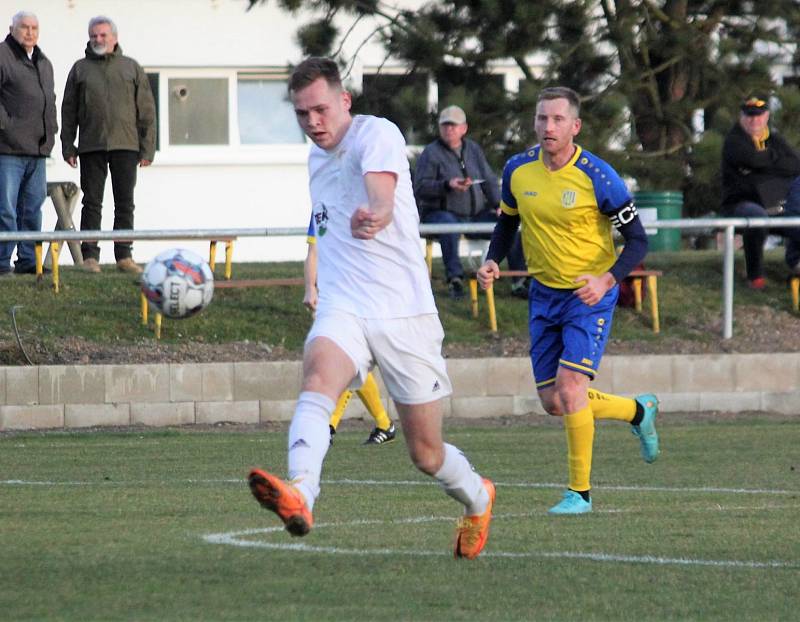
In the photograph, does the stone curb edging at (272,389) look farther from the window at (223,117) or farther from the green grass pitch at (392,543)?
the window at (223,117)

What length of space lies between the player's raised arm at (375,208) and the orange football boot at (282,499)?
1.01 metres

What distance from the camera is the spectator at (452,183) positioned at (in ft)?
57.1

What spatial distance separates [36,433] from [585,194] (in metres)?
7.03

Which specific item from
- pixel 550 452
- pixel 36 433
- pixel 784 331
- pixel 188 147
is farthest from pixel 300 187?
pixel 550 452

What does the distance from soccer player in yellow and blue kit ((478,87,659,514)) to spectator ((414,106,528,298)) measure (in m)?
7.84

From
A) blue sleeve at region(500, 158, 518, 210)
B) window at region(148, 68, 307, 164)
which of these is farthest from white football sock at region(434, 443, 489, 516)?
window at region(148, 68, 307, 164)

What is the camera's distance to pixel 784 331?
17.9 m

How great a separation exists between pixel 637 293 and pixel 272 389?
4452mm

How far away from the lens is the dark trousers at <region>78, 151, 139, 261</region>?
1733 centimetres

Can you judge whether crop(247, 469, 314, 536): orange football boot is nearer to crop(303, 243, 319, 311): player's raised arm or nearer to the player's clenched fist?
the player's clenched fist

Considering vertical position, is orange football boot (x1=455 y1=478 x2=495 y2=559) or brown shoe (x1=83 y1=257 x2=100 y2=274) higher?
brown shoe (x1=83 y1=257 x2=100 y2=274)

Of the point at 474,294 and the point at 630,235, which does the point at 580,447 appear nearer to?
the point at 630,235

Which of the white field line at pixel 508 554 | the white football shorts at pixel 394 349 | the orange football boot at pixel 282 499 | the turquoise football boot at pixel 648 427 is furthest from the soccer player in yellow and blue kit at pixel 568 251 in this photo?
the orange football boot at pixel 282 499

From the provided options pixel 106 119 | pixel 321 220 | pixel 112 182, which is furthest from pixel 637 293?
pixel 321 220
